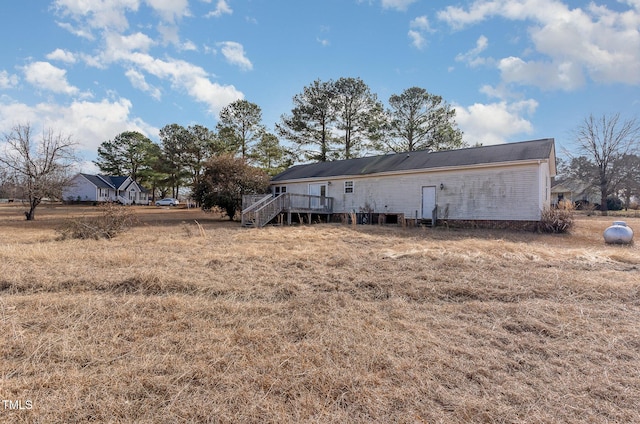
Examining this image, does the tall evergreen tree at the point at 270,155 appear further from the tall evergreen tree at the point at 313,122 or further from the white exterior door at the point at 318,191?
the white exterior door at the point at 318,191

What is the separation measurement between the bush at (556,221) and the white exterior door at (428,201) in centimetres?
460

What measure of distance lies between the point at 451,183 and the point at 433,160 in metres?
1.88

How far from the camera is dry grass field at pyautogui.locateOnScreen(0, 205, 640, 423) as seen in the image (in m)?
2.14

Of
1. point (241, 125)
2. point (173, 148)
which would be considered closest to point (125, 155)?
point (173, 148)

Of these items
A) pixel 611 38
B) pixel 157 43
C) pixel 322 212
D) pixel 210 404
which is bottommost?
pixel 210 404

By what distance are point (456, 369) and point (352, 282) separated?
248 cm

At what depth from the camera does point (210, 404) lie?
2150 millimetres

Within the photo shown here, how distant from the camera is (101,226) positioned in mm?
10242

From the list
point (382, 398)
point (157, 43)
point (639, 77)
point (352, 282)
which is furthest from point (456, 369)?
point (639, 77)

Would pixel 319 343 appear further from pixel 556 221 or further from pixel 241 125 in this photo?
pixel 241 125

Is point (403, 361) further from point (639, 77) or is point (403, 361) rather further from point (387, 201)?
point (639, 77)

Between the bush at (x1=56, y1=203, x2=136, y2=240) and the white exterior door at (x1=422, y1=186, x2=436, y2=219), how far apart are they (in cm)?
1338

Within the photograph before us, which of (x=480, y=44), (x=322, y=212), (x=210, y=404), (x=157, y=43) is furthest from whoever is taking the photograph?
(x=322, y=212)

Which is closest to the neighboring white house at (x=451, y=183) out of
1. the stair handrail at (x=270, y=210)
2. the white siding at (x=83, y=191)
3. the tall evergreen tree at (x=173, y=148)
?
the stair handrail at (x=270, y=210)
